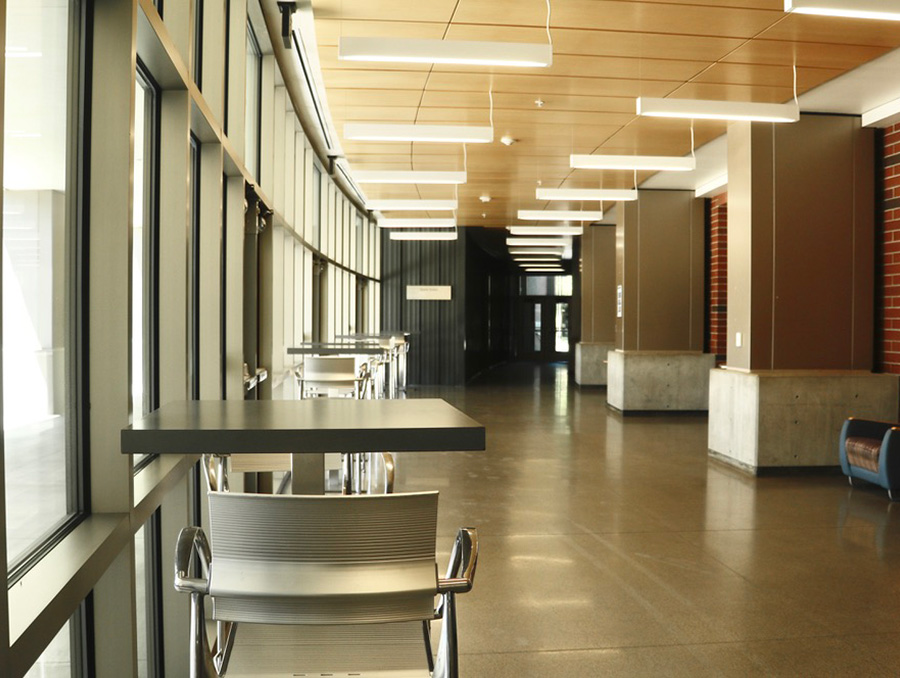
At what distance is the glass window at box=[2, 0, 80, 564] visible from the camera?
1734 mm

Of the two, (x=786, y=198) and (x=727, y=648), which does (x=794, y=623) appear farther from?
(x=786, y=198)

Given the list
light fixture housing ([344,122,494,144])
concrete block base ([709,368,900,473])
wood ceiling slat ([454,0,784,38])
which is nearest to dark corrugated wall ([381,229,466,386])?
concrete block base ([709,368,900,473])

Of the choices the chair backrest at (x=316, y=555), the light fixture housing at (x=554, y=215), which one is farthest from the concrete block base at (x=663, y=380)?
the chair backrest at (x=316, y=555)

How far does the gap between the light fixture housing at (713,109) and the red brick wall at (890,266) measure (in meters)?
2.26

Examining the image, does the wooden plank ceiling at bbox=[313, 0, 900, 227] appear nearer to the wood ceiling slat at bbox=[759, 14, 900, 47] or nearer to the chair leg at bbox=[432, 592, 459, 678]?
the wood ceiling slat at bbox=[759, 14, 900, 47]

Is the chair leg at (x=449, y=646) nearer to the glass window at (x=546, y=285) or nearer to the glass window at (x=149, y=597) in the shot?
the glass window at (x=149, y=597)

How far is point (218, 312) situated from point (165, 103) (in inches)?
42.5

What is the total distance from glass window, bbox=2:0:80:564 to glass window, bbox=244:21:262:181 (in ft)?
11.7

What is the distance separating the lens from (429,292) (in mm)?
17500

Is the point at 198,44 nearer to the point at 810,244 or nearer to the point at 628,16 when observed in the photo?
the point at 628,16

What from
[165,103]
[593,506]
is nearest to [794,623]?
[593,506]

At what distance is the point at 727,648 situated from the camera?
325 centimetres

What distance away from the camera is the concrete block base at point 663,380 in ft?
37.9

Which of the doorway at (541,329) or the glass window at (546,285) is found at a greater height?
the glass window at (546,285)
